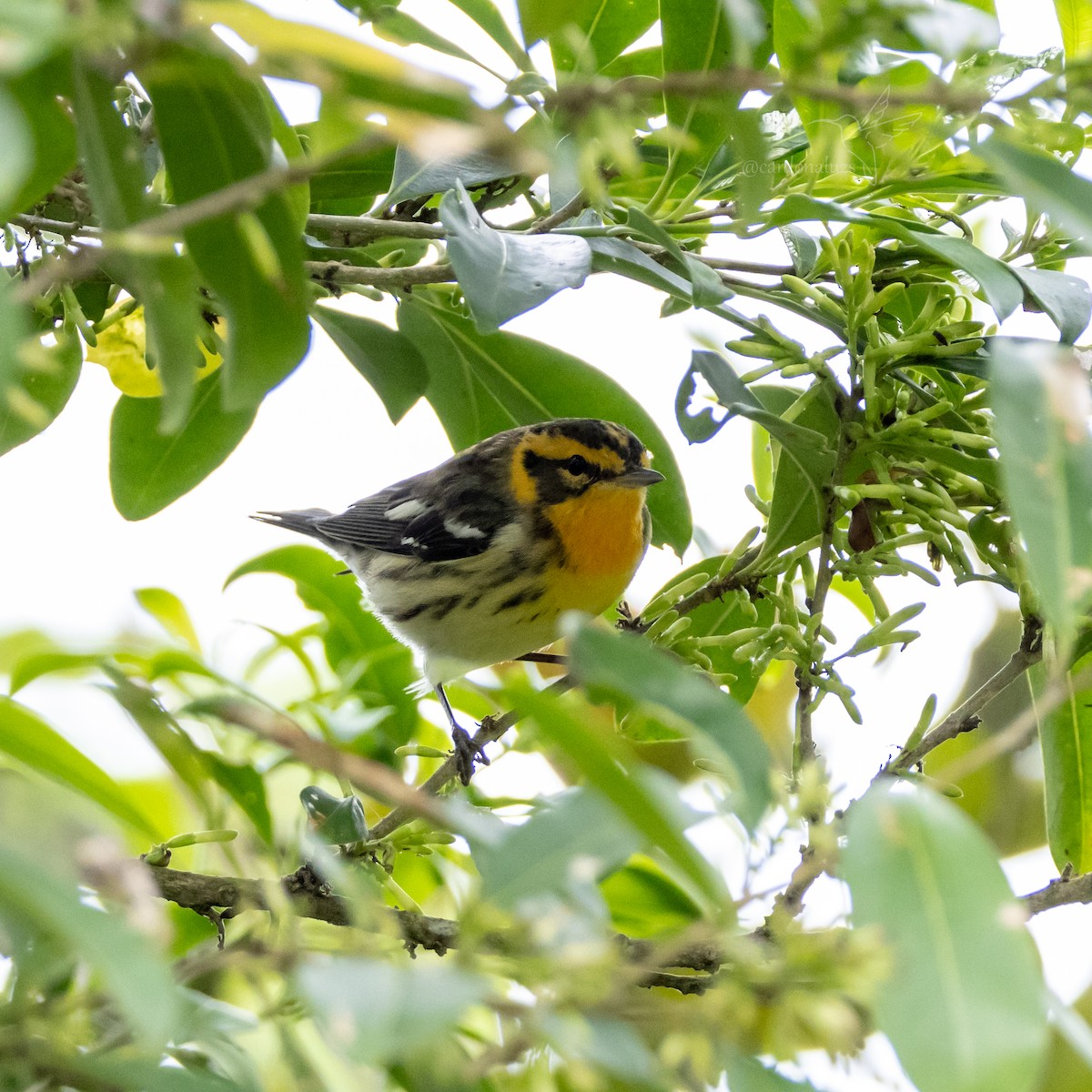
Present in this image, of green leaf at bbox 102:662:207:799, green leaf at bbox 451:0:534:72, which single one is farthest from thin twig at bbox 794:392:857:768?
green leaf at bbox 102:662:207:799

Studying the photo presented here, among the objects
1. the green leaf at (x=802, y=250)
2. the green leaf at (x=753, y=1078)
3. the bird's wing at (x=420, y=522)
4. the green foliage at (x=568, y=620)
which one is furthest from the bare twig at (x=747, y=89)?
the bird's wing at (x=420, y=522)

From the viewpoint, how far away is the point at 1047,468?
79 centimetres

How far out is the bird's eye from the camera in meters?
3.07

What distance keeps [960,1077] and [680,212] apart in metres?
1.38

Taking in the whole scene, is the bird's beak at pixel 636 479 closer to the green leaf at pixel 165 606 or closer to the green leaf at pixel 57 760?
the green leaf at pixel 165 606

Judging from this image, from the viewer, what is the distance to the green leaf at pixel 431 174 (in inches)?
71.2

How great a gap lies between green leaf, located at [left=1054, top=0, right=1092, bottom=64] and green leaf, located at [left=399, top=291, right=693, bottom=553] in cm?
94

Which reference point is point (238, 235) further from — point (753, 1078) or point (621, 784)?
point (753, 1078)

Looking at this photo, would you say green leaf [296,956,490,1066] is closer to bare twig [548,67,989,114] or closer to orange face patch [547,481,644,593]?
bare twig [548,67,989,114]

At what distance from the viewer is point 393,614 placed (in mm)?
3414

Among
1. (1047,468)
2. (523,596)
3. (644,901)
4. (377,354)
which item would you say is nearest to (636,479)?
(523,596)

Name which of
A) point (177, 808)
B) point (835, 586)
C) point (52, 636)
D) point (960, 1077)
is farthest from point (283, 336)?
point (177, 808)

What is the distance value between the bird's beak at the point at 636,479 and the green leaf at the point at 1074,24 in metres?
1.15

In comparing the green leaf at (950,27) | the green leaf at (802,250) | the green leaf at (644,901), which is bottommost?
the green leaf at (644,901)
